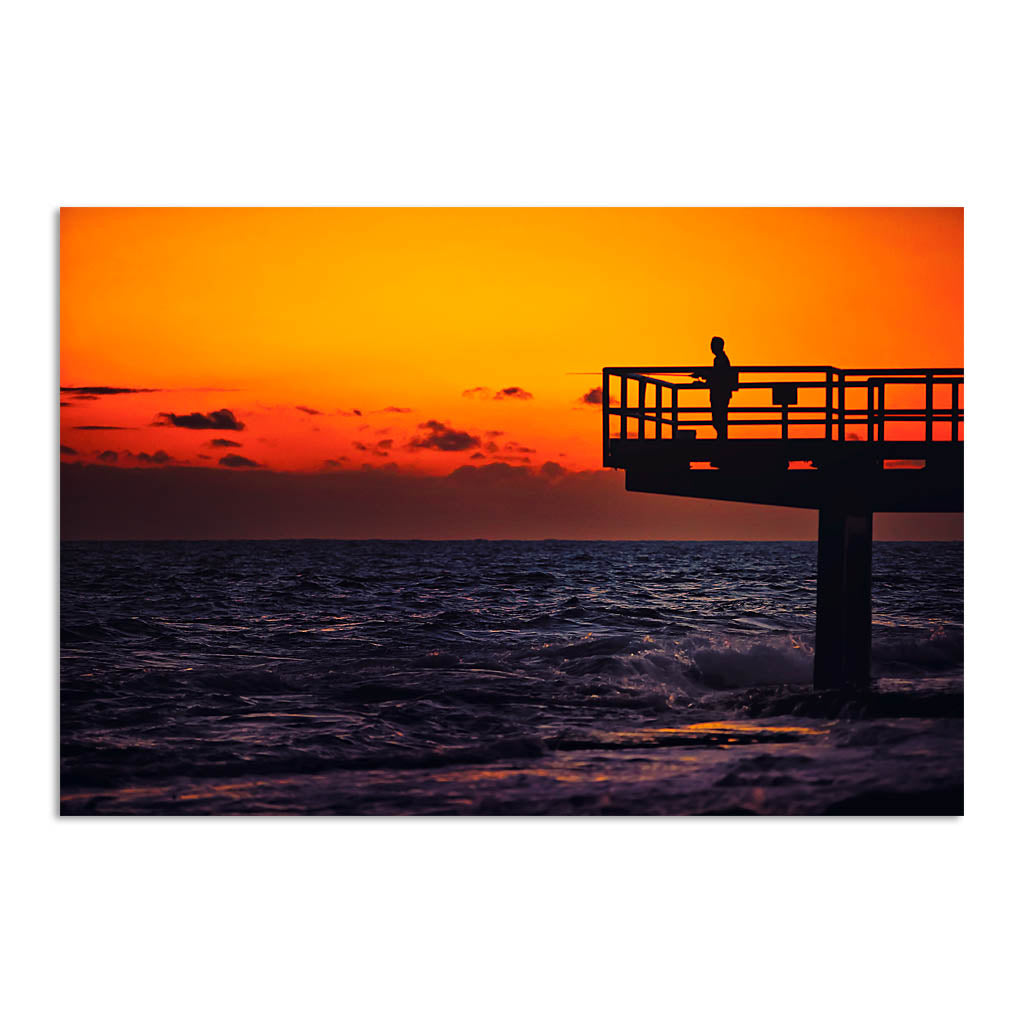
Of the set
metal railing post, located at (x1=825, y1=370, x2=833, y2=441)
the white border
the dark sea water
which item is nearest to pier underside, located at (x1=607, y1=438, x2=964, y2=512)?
metal railing post, located at (x1=825, y1=370, x2=833, y2=441)

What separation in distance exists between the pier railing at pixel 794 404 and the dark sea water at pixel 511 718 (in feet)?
3.87

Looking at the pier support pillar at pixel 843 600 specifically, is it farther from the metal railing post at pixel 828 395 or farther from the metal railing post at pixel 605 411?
the metal railing post at pixel 605 411

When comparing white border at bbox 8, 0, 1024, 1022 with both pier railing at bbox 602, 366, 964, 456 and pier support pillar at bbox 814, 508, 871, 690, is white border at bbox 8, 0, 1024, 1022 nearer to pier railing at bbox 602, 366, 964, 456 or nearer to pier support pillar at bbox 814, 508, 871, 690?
pier railing at bbox 602, 366, 964, 456

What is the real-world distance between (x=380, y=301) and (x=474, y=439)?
141 centimetres

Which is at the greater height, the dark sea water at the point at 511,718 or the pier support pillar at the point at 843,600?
the pier support pillar at the point at 843,600

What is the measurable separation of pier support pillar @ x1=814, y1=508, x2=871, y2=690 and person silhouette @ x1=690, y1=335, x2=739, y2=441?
1.83 metres

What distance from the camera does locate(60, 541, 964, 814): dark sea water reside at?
26.3ft

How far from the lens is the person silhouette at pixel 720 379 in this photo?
9.65 metres
